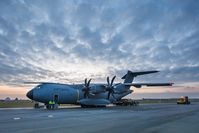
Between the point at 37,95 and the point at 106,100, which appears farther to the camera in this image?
the point at 106,100

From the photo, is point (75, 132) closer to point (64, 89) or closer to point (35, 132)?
point (35, 132)

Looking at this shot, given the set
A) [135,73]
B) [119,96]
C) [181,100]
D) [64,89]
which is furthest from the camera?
[181,100]

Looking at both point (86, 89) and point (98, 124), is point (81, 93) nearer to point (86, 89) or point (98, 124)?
point (86, 89)

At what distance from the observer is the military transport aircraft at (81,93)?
141 feet

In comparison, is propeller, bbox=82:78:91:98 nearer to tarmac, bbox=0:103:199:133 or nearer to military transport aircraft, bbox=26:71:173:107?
military transport aircraft, bbox=26:71:173:107

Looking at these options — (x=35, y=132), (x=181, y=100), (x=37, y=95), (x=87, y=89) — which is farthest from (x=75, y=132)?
(x=181, y=100)

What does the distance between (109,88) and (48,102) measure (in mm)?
11731

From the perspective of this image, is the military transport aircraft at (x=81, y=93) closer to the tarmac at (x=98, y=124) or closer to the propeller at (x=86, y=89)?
the propeller at (x=86, y=89)

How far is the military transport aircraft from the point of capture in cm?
4309

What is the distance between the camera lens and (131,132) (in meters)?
13.3

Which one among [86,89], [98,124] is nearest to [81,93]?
[86,89]

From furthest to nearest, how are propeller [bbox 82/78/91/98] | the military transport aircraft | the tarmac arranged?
propeller [bbox 82/78/91/98]
the military transport aircraft
the tarmac

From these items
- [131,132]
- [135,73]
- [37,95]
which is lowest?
[131,132]

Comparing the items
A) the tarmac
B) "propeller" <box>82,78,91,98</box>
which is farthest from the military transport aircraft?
the tarmac
